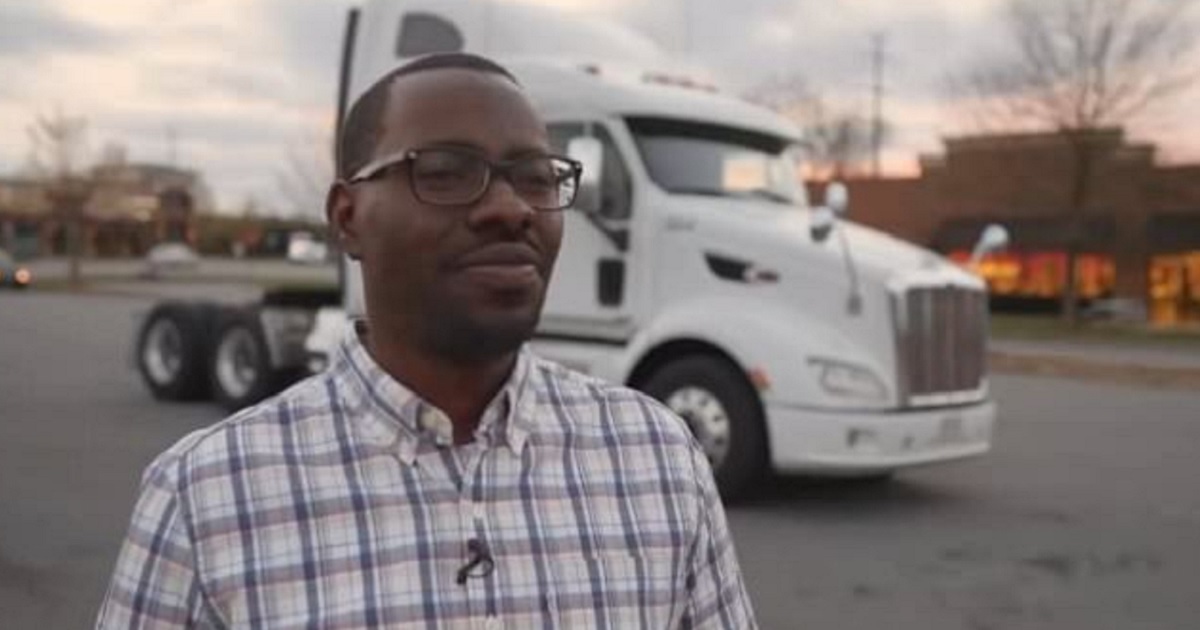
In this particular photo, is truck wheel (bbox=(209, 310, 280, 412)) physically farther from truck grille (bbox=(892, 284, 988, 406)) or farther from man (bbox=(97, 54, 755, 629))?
man (bbox=(97, 54, 755, 629))

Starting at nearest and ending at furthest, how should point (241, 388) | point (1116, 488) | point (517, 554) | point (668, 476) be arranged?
point (517, 554) → point (668, 476) → point (1116, 488) → point (241, 388)

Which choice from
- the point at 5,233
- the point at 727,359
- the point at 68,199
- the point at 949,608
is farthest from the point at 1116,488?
the point at 5,233

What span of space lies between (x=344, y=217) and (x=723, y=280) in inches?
274

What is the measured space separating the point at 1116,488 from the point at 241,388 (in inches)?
310

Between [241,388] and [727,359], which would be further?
[241,388]

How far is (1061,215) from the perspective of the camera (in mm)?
36688

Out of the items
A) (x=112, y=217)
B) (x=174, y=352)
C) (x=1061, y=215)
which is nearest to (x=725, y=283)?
(x=174, y=352)

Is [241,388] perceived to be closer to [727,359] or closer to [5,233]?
[727,359]

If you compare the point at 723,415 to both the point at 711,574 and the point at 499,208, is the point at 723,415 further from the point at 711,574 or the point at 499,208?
the point at 499,208

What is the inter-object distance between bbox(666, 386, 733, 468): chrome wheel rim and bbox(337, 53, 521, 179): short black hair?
655 centimetres

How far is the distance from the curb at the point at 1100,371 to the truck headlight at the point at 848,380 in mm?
11617

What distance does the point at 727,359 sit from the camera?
27.2 feet

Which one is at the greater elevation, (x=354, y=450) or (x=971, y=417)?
(x=354, y=450)

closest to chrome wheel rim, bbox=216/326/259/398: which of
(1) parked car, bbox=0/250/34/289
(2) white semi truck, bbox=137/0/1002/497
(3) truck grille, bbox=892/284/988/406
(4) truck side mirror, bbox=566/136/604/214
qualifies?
(2) white semi truck, bbox=137/0/1002/497
